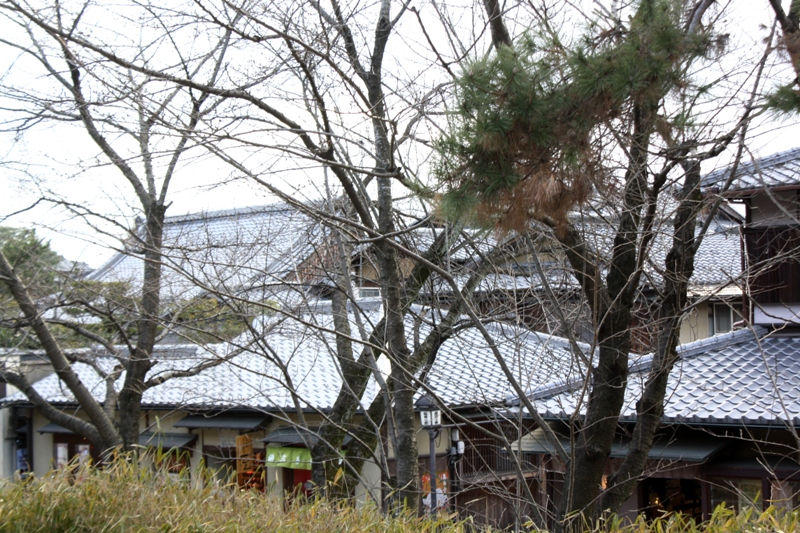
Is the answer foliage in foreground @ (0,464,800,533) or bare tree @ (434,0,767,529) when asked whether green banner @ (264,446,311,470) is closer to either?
foliage in foreground @ (0,464,800,533)

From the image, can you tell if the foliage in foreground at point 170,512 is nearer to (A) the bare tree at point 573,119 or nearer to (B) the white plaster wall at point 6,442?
(A) the bare tree at point 573,119

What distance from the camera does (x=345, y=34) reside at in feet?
18.9

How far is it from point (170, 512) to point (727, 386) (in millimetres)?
6715

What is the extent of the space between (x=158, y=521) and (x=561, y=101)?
122 inches

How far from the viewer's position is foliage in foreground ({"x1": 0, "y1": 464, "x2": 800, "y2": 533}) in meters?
3.48

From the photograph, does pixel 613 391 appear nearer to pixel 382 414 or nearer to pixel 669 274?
pixel 669 274

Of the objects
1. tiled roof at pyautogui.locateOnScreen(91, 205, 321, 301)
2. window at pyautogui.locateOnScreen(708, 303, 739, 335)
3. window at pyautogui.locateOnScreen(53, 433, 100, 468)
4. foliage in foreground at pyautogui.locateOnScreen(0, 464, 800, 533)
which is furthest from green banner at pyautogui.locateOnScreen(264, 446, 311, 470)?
window at pyautogui.locateOnScreen(708, 303, 739, 335)

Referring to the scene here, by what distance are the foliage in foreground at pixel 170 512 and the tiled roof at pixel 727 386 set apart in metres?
3.42

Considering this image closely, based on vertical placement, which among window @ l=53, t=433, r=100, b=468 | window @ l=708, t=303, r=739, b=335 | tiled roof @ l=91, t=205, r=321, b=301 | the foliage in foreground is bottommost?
window @ l=53, t=433, r=100, b=468

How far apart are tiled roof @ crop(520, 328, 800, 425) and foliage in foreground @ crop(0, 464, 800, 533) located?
342 centimetres

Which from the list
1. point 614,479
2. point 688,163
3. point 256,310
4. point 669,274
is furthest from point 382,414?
point 688,163

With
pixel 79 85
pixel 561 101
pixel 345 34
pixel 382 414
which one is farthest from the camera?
pixel 382 414

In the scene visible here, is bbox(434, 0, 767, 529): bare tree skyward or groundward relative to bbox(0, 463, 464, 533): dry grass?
skyward

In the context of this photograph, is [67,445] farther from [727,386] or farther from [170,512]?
[727,386]
